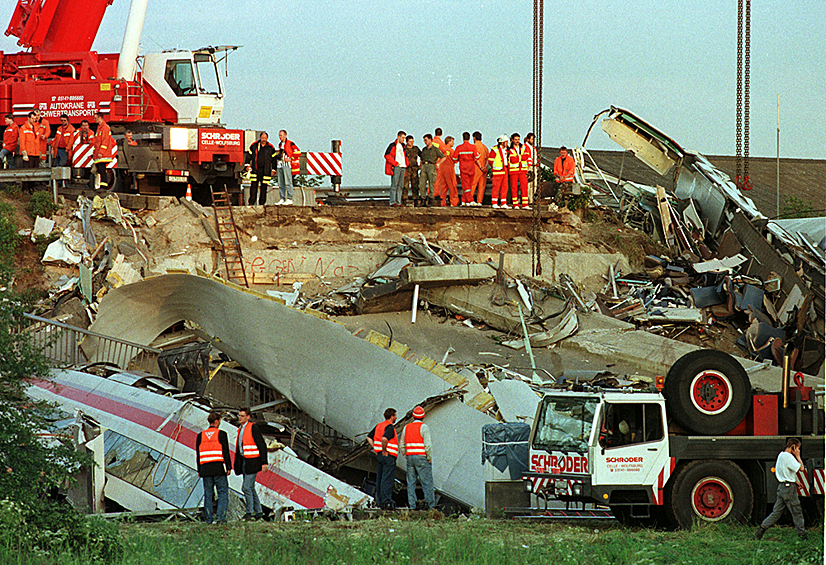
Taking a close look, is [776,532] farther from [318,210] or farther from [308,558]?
[318,210]

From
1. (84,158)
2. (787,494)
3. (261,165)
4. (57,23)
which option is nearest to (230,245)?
(261,165)

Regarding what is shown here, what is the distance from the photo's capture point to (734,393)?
9.75m

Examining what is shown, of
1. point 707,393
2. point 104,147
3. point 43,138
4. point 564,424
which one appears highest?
point 43,138

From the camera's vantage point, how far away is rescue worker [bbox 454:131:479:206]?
19734mm

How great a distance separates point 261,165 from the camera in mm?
19719

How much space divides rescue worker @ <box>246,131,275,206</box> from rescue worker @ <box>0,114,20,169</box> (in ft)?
18.2

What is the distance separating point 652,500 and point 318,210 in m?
11.3

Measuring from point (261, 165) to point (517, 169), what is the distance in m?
5.40

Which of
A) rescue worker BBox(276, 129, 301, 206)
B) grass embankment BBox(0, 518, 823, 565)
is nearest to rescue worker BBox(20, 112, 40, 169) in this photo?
rescue worker BBox(276, 129, 301, 206)

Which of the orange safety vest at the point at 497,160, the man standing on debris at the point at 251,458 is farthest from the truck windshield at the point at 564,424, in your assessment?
the orange safety vest at the point at 497,160

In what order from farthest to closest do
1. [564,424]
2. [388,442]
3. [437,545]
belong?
[388,442]
[564,424]
[437,545]

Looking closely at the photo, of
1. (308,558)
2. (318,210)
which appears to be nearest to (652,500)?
(308,558)

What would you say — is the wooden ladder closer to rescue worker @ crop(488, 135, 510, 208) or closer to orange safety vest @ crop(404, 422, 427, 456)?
rescue worker @ crop(488, 135, 510, 208)

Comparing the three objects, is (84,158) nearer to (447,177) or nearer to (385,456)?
(447,177)
